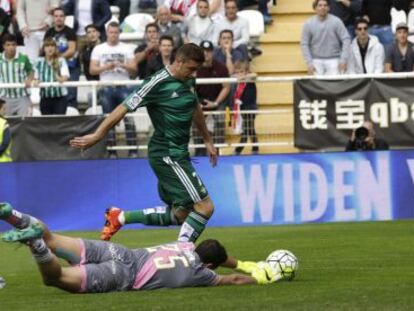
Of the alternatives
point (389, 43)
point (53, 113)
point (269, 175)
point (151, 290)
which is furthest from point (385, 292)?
point (389, 43)

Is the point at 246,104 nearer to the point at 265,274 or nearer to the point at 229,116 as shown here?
the point at 229,116

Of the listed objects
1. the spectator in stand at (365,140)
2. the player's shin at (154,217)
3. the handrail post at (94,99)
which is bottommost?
the player's shin at (154,217)

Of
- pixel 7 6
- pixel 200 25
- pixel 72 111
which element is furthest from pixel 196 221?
Answer: pixel 7 6

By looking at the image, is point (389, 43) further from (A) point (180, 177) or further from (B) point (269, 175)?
(A) point (180, 177)

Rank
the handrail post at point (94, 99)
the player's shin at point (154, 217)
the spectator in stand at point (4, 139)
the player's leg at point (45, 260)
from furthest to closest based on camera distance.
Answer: the handrail post at point (94, 99) → the spectator in stand at point (4, 139) → the player's shin at point (154, 217) → the player's leg at point (45, 260)

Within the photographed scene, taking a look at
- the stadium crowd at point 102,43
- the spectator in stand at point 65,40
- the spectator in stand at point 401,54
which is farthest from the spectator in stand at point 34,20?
the spectator in stand at point 401,54

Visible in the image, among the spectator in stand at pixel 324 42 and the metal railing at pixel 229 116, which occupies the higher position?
the spectator in stand at pixel 324 42

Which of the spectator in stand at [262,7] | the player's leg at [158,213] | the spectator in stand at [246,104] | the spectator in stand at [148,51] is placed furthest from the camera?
the spectator in stand at [262,7]

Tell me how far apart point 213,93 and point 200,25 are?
3120mm

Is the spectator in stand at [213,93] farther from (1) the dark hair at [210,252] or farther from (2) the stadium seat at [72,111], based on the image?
(1) the dark hair at [210,252]

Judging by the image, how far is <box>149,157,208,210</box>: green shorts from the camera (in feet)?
46.7

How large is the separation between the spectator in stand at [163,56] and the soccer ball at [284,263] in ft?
37.3

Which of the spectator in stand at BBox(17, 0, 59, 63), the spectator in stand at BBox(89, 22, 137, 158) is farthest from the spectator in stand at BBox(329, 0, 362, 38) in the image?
the spectator in stand at BBox(17, 0, 59, 63)

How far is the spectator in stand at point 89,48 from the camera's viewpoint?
2484cm
